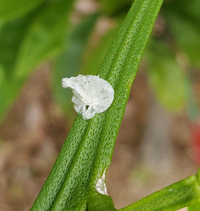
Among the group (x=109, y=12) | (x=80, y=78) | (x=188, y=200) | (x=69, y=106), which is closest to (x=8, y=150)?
(x=69, y=106)

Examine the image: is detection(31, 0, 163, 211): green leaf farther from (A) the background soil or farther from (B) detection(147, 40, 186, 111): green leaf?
(A) the background soil

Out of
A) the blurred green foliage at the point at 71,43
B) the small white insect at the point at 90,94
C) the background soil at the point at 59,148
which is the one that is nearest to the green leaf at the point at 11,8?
the blurred green foliage at the point at 71,43

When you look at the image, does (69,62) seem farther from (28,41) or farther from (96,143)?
(96,143)

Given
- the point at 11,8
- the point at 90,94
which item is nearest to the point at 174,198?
the point at 90,94

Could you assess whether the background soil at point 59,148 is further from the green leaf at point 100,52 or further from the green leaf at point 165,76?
the green leaf at point 100,52

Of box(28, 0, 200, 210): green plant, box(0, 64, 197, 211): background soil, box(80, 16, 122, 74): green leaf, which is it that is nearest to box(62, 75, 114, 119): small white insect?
box(28, 0, 200, 210): green plant

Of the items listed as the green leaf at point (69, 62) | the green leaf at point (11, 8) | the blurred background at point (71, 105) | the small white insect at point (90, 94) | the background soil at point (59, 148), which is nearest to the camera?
the small white insect at point (90, 94)
